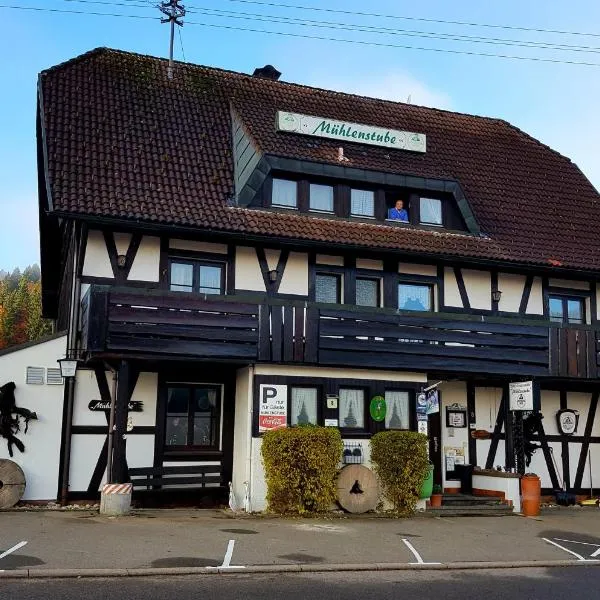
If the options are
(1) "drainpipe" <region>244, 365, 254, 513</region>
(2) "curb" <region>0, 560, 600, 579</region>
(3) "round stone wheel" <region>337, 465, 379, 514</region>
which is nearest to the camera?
(2) "curb" <region>0, 560, 600, 579</region>

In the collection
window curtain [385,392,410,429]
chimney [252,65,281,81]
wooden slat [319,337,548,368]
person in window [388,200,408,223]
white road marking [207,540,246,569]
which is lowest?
white road marking [207,540,246,569]

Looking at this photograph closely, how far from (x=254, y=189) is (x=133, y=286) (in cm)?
348

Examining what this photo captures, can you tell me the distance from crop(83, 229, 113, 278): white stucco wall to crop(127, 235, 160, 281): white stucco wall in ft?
1.67

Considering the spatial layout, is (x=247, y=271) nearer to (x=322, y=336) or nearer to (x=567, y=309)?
(x=322, y=336)

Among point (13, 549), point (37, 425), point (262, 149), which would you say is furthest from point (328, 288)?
point (13, 549)

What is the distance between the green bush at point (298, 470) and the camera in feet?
48.3

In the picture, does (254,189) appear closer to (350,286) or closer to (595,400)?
(350,286)

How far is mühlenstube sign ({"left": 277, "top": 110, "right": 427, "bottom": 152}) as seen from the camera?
1911 cm

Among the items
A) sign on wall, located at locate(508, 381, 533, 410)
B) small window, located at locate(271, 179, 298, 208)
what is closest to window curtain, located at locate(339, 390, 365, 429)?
sign on wall, located at locate(508, 381, 533, 410)

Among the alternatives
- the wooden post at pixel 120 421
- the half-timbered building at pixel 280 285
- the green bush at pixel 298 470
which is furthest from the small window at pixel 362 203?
the wooden post at pixel 120 421

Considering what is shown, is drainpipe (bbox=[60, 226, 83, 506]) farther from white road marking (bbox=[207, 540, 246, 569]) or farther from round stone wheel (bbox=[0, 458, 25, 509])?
white road marking (bbox=[207, 540, 246, 569])

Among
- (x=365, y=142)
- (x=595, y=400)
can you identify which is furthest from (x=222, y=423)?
(x=595, y=400)

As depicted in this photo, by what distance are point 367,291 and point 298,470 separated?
4806 mm

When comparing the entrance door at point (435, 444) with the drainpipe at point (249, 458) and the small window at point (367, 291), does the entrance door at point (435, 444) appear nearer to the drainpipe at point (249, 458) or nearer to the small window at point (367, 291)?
the small window at point (367, 291)
